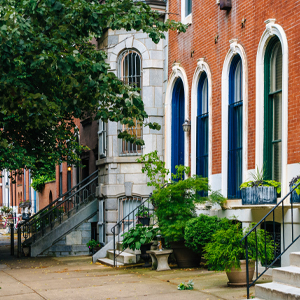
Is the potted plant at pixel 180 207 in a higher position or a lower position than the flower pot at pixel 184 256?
higher

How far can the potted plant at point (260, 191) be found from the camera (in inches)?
407

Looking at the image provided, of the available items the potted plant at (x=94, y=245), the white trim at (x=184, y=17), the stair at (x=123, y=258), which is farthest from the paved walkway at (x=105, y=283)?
the white trim at (x=184, y=17)

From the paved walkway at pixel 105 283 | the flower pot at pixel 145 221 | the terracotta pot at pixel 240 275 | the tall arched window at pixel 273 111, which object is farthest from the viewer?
the flower pot at pixel 145 221

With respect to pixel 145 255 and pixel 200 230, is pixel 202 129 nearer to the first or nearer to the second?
pixel 200 230

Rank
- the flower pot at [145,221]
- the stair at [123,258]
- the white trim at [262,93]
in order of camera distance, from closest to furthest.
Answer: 1. the white trim at [262,93]
2. the stair at [123,258]
3. the flower pot at [145,221]

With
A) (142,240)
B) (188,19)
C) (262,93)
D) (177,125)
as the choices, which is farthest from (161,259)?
(188,19)

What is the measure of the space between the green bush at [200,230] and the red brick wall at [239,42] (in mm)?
1493

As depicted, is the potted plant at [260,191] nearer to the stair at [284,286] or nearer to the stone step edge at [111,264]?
the stair at [284,286]

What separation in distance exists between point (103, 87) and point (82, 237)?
10.6 meters

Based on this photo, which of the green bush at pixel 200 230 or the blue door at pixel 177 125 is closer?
the green bush at pixel 200 230

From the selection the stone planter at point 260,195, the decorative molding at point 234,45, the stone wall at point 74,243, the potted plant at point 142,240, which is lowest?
the stone wall at point 74,243

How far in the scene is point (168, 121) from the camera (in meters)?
16.2

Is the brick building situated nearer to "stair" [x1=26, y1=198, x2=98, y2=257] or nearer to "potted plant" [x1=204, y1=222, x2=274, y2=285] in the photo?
"potted plant" [x1=204, y1=222, x2=274, y2=285]

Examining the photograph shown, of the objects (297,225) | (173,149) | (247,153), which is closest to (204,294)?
(297,225)
